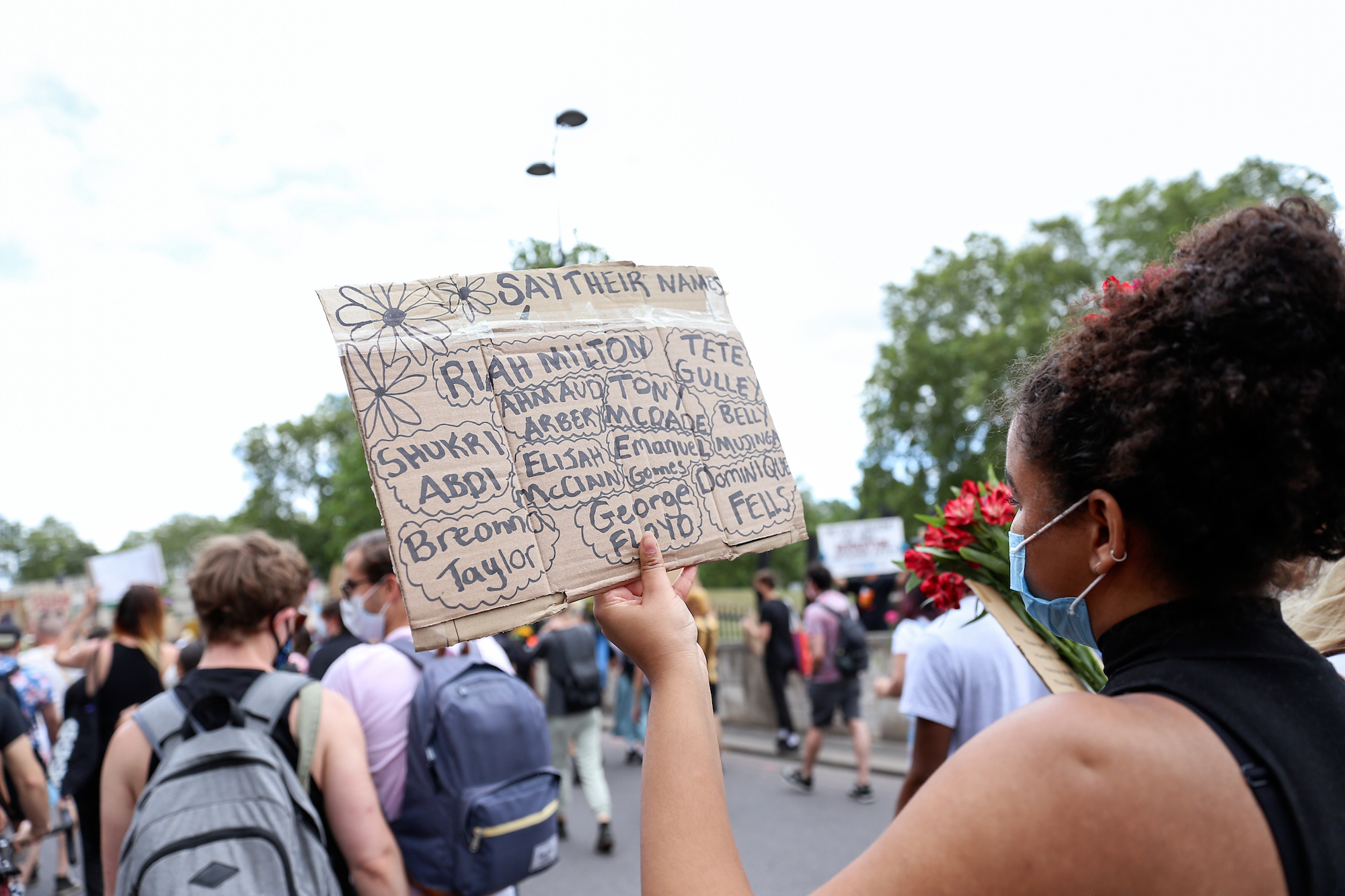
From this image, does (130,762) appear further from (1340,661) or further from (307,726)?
(1340,661)

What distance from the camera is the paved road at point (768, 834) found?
589 centimetres

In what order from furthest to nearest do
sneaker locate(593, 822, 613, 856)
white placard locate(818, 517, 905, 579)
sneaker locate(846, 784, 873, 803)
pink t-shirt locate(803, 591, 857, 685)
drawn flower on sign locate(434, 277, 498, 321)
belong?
white placard locate(818, 517, 905, 579), pink t-shirt locate(803, 591, 857, 685), sneaker locate(846, 784, 873, 803), sneaker locate(593, 822, 613, 856), drawn flower on sign locate(434, 277, 498, 321)

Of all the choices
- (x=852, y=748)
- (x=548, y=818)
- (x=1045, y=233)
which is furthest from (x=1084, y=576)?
(x=1045, y=233)

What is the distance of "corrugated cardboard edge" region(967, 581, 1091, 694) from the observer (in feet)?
6.00

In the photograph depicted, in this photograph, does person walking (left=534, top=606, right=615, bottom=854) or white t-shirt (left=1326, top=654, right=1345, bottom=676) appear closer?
white t-shirt (left=1326, top=654, right=1345, bottom=676)

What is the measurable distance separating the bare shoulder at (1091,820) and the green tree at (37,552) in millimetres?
96434

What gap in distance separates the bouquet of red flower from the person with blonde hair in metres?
0.45

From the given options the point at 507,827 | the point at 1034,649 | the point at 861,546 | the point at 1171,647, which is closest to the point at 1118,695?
the point at 1171,647

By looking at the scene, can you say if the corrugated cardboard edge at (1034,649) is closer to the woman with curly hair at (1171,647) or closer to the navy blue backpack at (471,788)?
the woman with curly hair at (1171,647)

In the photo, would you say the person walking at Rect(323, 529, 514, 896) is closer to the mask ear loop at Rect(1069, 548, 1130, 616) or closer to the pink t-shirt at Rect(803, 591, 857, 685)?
the mask ear loop at Rect(1069, 548, 1130, 616)

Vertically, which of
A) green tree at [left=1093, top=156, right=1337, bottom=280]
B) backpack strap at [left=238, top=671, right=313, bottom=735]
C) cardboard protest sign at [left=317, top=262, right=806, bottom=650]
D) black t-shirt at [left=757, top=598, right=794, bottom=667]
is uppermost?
green tree at [left=1093, top=156, right=1337, bottom=280]

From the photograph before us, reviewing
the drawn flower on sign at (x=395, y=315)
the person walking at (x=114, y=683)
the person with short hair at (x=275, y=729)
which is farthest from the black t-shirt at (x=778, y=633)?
the drawn flower on sign at (x=395, y=315)

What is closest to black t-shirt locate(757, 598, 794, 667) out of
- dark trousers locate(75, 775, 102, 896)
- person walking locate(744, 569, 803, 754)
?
person walking locate(744, 569, 803, 754)

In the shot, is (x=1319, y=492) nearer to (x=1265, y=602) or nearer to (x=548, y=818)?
(x=1265, y=602)
